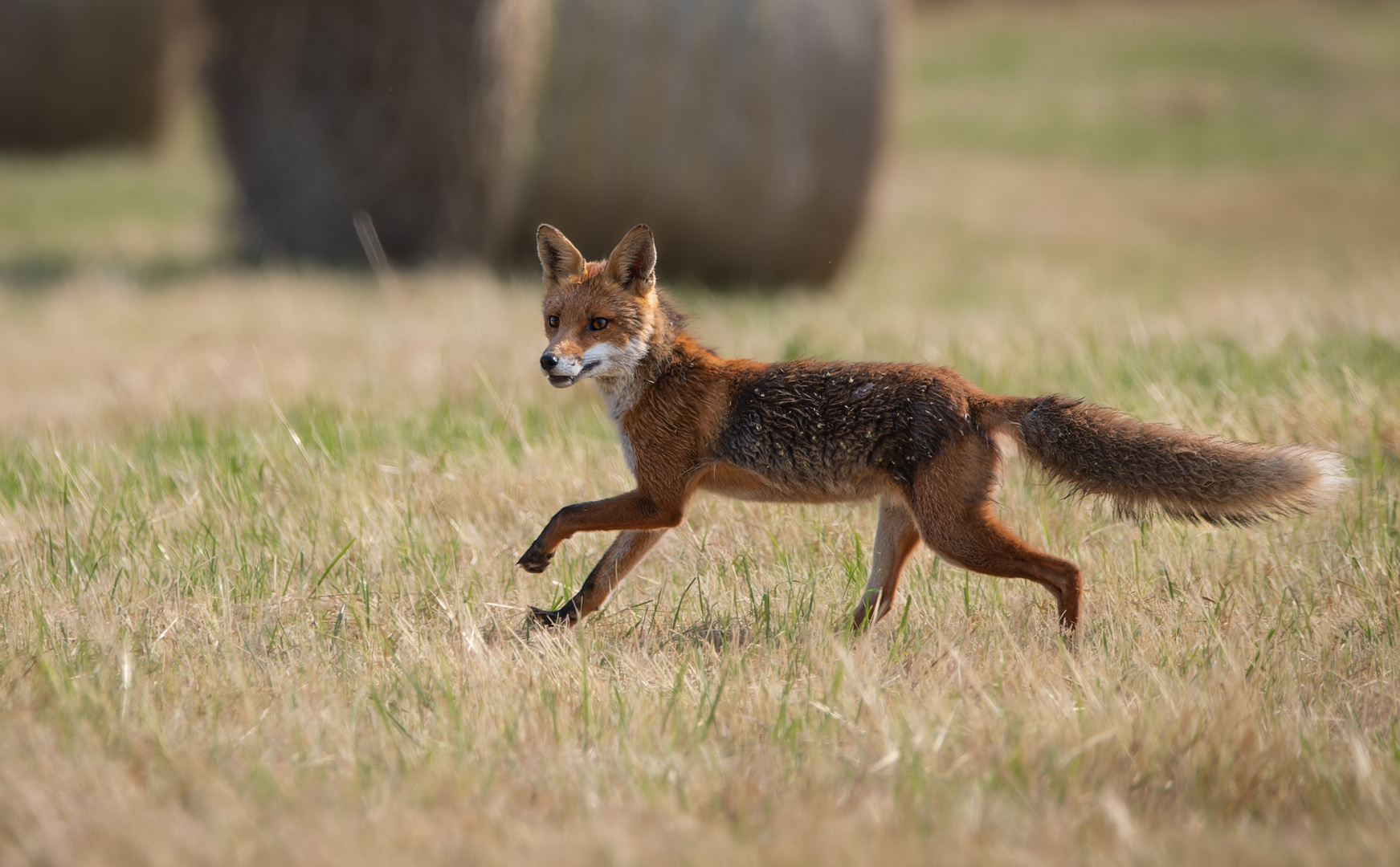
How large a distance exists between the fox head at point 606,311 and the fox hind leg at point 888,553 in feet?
3.12

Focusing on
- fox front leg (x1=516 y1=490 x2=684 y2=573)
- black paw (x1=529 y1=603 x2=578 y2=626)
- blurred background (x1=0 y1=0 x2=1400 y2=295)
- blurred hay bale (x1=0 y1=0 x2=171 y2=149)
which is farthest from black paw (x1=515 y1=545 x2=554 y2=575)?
blurred hay bale (x1=0 y1=0 x2=171 y2=149)

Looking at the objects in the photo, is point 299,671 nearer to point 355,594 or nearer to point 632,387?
point 355,594

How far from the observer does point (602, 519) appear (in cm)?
397

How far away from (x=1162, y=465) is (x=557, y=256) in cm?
208

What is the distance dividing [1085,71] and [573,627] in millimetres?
25908

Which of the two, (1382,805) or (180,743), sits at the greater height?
(1382,805)

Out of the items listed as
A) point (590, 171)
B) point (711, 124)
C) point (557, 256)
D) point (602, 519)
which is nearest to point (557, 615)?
point (602, 519)

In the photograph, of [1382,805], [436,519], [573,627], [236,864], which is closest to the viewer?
[236,864]

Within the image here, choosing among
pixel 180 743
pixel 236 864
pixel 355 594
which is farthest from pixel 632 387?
pixel 236 864

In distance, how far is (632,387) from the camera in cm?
423

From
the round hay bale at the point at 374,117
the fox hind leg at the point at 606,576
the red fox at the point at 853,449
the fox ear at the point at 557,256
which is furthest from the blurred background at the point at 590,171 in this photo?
the fox hind leg at the point at 606,576

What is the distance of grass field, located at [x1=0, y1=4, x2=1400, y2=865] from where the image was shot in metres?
2.74

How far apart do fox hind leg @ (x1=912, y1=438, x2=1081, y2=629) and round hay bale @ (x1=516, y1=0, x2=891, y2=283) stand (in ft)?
25.7

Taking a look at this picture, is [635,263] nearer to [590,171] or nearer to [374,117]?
[590,171]
